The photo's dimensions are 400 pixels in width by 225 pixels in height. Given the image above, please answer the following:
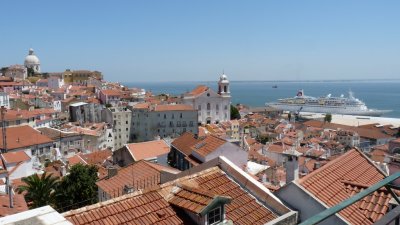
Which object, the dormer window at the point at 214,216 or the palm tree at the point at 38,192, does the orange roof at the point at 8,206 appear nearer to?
the palm tree at the point at 38,192

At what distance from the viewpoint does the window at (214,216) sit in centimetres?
588

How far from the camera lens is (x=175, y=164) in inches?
719

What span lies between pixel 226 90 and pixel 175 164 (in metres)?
56.7

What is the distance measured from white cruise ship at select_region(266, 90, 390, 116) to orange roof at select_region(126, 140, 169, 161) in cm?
10023

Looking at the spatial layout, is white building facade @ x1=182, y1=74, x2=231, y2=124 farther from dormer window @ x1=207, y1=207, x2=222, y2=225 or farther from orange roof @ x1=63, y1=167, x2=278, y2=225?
dormer window @ x1=207, y1=207, x2=222, y2=225

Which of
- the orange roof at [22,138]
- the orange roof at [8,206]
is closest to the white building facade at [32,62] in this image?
the orange roof at [22,138]

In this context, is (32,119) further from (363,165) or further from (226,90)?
(363,165)

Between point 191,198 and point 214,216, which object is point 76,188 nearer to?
point 191,198

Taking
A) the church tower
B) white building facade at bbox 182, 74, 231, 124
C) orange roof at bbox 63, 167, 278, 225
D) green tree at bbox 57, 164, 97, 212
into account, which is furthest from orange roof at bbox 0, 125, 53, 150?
the church tower

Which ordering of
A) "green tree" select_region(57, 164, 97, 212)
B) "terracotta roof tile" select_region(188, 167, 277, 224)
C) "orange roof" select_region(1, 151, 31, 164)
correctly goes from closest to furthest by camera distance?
"terracotta roof tile" select_region(188, 167, 277, 224), "green tree" select_region(57, 164, 97, 212), "orange roof" select_region(1, 151, 31, 164)

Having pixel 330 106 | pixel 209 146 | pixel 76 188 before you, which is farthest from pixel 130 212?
pixel 330 106

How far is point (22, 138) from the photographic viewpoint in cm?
3547

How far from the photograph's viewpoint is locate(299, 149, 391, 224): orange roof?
633cm

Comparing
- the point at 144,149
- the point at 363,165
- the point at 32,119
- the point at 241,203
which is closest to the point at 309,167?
the point at 144,149
